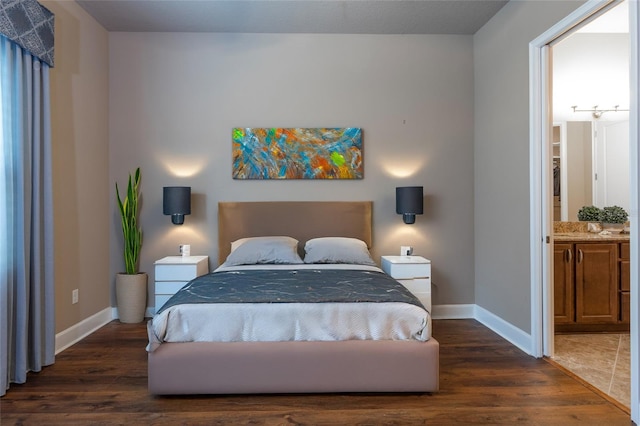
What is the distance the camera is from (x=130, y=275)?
4008mm

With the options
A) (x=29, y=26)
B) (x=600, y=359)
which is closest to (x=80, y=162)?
(x=29, y=26)

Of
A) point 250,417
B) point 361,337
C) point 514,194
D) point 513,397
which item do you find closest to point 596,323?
point 514,194

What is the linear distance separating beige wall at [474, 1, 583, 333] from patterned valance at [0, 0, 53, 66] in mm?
3566

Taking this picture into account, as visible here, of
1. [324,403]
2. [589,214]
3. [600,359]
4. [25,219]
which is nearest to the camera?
[324,403]

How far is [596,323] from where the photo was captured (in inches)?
143

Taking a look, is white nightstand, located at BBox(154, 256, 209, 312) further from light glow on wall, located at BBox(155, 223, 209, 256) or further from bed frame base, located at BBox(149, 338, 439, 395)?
bed frame base, located at BBox(149, 338, 439, 395)

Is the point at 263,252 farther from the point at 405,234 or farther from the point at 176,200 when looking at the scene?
the point at 405,234

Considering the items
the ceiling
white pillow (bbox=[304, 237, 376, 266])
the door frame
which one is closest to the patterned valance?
the ceiling

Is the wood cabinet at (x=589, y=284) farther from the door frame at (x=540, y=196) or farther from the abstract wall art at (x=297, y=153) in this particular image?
the abstract wall art at (x=297, y=153)

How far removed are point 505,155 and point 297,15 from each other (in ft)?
7.48

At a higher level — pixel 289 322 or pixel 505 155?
pixel 505 155

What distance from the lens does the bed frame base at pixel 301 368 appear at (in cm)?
239

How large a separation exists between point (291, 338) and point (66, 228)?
2222mm

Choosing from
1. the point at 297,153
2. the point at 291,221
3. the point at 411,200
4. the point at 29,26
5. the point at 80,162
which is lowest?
the point at 291,221
